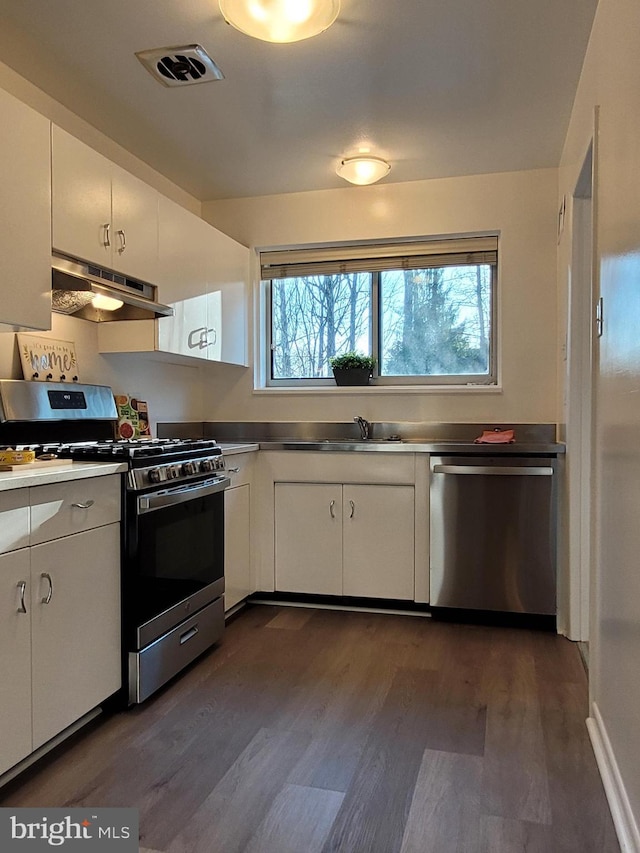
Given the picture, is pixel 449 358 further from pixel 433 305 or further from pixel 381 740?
pixel 381 740

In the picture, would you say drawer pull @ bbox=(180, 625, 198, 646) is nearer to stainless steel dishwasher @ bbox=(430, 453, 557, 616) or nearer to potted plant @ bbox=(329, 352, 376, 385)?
stainless steel dishwasher @ bbox=(430, 453, 557, 616)

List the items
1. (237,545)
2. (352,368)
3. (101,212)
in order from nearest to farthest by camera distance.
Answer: (101,212) → (237,545) → (352,368)

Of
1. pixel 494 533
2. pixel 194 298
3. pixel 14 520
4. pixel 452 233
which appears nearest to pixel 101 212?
pixel 194 298

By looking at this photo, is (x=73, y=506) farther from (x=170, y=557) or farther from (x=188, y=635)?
(x=188, y=635)

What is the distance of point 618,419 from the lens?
1610 millimetres

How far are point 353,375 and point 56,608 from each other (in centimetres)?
229

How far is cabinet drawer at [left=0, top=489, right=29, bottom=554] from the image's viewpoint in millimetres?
1625

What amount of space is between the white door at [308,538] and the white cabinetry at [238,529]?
0.16 meters

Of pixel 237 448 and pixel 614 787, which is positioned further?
pixel 237 448

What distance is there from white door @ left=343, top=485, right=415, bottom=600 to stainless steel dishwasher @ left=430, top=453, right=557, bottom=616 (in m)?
0.14

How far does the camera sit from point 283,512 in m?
3.32

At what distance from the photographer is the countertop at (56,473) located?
1.64 m

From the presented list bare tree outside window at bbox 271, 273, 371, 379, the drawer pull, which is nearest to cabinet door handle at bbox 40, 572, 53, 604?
the drawer pull

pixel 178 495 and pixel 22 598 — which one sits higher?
pixel 178 495
